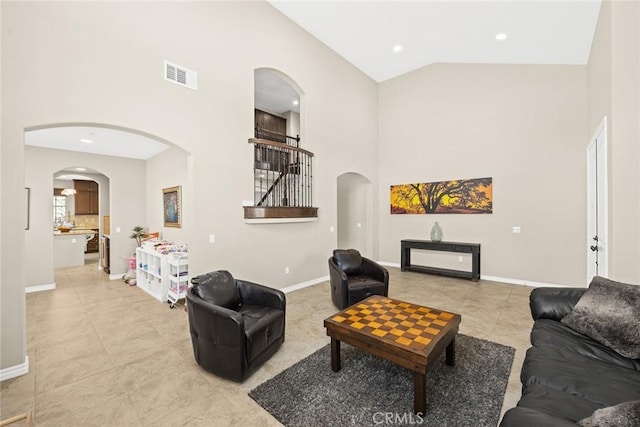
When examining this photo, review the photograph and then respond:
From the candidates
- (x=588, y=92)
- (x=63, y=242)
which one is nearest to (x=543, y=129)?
(x=588, y=92)

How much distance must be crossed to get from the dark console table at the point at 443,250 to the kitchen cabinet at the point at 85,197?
36.9 ft

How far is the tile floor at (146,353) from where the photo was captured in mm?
1977

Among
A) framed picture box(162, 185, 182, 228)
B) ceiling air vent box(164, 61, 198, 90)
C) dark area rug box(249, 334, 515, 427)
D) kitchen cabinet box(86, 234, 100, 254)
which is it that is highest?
ceiling air vent box(164, 61, 198, 90)

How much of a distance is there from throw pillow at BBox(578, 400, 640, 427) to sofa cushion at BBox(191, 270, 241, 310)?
2.67 m

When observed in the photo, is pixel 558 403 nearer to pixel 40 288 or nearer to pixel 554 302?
pixel 554 302

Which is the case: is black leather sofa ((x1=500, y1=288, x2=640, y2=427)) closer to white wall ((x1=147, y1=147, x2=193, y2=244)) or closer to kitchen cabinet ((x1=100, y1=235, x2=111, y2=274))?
white wall ((x1=147, y1=147, x2=193, y2=244))

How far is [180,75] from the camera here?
3.54 meters

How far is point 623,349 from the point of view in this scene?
182cm

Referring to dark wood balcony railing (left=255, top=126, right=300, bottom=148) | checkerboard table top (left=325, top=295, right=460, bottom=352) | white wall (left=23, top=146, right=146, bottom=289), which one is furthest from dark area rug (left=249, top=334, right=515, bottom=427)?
white wall (left=23, top=146, right=146, bottom=289)

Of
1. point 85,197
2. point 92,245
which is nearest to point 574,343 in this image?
point 92,245

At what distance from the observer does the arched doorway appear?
7.25m

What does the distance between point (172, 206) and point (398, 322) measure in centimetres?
527

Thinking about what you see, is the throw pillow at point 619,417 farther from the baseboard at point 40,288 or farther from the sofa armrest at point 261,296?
the baseboard at point 40,288

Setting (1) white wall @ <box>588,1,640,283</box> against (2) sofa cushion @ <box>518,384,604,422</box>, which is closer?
(2) sofa cushion @ <box>518,384,604,422</box>
